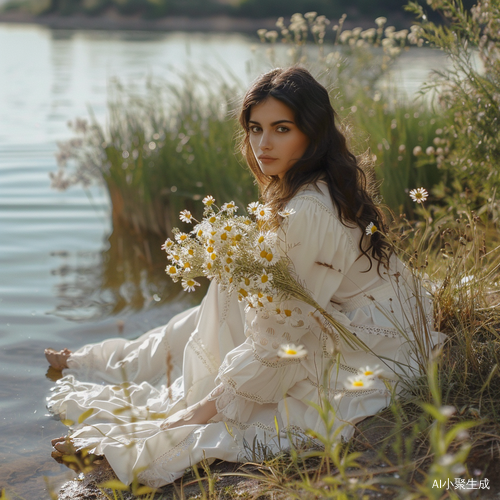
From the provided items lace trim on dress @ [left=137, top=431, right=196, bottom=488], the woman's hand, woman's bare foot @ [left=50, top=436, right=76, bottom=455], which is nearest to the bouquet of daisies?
the woman's hand

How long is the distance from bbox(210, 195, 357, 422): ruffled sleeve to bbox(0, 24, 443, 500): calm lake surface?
61 centimetres

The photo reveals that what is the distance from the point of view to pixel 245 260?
190cm

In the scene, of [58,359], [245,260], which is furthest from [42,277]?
[245,260]

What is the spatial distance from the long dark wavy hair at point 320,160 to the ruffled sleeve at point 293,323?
0.32 feet

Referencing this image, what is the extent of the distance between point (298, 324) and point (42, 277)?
111 inches

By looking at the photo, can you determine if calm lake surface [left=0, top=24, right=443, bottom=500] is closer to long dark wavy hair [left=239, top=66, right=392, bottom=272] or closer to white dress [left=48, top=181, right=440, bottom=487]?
white dress [left=48, top=181, right=440, bottom=487]

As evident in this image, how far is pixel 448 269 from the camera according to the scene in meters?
2.46

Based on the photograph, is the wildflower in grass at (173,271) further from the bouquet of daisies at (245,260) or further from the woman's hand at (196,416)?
the woman's hand at (196,416)

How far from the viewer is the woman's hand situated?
2266 millimetres

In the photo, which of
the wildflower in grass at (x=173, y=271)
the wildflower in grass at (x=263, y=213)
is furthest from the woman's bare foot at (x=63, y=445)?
the wildflower in grass at (x=263, y=213)

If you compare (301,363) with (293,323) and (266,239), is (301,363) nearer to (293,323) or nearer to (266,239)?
(293,323)

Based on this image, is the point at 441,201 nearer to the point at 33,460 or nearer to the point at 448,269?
the point at 448,269

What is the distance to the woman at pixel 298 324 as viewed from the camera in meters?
2.13

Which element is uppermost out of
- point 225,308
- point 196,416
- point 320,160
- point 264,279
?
point 320,160
